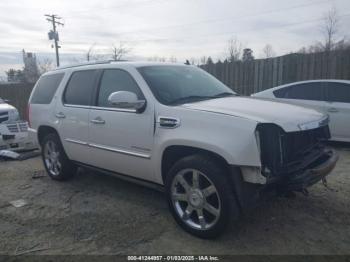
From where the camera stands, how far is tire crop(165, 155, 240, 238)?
3248 millimetres

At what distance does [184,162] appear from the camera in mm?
3496

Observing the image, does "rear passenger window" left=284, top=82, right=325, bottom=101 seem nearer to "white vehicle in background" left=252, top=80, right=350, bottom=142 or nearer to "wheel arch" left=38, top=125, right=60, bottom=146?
"white vehicle in background" left=252, top=80, right=350, bottom=142

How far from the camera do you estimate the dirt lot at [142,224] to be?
3375 mm

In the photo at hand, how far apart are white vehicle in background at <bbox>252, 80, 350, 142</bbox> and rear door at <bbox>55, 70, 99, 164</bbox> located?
164 inches

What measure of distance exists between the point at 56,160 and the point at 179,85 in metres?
2.64

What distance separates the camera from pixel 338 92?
734cm

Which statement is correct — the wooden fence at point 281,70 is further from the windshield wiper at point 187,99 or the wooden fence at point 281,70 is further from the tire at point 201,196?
the tire at point 201,196

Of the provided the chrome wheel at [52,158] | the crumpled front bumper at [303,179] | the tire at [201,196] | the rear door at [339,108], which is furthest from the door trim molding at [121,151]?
the rear door at [339,108]

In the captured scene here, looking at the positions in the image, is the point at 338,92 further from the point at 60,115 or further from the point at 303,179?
the point at 60,115

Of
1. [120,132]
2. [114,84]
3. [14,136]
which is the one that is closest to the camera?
[120,132]

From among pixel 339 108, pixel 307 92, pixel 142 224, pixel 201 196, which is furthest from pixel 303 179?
pixel 307 92

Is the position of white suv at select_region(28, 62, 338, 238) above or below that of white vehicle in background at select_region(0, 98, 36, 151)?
above

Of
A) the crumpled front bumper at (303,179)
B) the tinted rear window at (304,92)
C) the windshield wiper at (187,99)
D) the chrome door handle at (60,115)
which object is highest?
the windshield wiper at (187,99)

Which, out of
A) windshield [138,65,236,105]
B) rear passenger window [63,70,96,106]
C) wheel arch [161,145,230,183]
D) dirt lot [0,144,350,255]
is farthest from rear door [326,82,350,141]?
rear passenger window [63,70,96,106]
